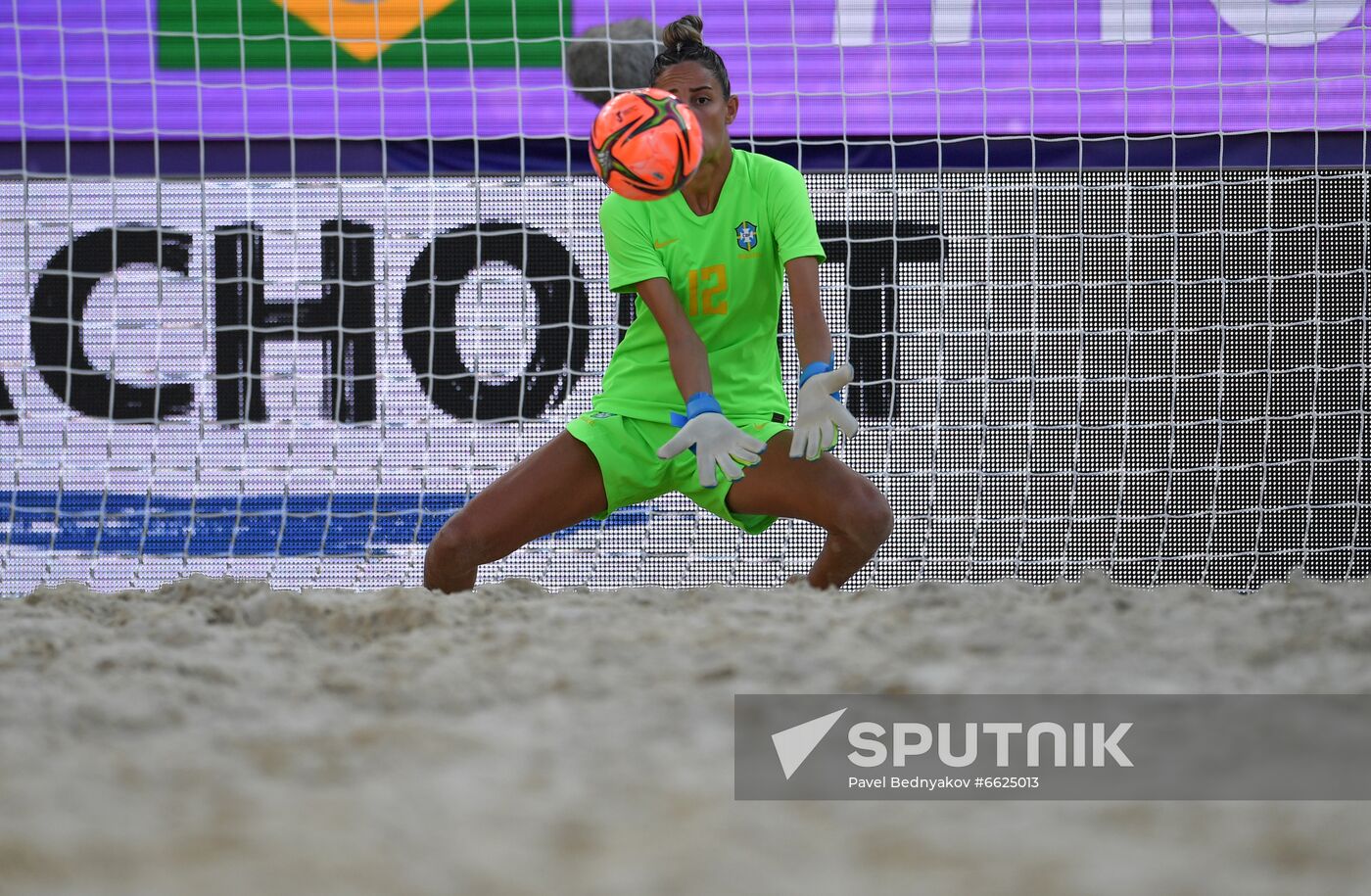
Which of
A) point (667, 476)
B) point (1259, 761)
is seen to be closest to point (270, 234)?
point (667, 476)

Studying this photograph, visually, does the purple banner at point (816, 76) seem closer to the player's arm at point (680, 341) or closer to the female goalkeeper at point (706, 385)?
the female goalkeeper at point (706, 385)

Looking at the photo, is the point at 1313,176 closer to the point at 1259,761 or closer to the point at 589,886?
the point at 1259,761

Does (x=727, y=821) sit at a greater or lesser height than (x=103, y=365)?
lesser

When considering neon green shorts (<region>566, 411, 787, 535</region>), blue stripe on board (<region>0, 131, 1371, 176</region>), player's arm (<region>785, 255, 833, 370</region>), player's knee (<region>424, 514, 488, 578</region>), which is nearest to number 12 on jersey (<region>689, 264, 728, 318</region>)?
player's arm (<region>785, 255, 833, 370</region>)

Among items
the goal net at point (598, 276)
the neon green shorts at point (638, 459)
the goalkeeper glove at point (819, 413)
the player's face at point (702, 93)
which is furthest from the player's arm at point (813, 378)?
the goal net at point (598, 276)

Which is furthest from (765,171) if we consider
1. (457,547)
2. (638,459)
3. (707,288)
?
(457,547)

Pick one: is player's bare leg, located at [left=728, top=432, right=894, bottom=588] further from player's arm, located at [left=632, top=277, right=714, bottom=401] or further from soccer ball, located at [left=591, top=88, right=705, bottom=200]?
soccer ball, located at [left=591, top=88, right=705, bottom=200]

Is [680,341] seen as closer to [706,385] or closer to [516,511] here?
[706,385]

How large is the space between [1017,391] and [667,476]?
1.86 meters

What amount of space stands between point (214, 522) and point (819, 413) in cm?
247

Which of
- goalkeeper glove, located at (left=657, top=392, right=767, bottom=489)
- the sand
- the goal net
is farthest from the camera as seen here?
the goal net

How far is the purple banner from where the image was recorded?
3875mm

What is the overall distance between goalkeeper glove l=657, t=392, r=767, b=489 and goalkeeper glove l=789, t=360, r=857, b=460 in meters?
0.09

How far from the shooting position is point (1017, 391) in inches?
154
